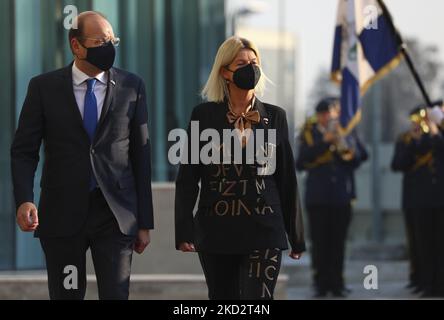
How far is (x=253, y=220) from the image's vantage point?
6.89 meters

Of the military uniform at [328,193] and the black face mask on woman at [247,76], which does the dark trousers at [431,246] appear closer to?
the military uniform at [328,193]

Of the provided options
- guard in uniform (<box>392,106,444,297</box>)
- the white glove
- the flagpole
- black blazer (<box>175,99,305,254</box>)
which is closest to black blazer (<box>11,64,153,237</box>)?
black blazer (<box>175,99,305,254</box>)

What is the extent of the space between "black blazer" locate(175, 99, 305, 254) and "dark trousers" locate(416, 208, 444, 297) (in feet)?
Answer: 24.3

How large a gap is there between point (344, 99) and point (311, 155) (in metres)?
1.33

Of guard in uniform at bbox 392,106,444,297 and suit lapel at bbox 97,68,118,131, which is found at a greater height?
suit lapel at bbox 97,68,118,131

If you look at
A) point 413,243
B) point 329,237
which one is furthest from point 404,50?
point 413,243

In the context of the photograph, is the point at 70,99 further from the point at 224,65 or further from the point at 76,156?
the point at 224,65

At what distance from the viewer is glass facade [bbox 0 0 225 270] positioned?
13.3m

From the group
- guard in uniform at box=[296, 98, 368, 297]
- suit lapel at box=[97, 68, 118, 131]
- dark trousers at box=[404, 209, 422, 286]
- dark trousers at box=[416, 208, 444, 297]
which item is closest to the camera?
suit lapel at box=[97, 68, 118, 131]

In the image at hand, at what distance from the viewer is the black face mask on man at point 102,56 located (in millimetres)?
6887

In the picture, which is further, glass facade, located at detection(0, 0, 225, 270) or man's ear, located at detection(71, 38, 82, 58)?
glass facade, located at detection(0, 0, 225, 270)

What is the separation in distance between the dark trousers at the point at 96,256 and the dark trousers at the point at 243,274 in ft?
1.41

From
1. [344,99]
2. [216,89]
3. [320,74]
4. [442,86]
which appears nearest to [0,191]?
[344,99]

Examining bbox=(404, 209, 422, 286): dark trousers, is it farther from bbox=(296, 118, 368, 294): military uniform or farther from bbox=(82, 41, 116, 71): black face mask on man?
bbox=(82, 41, 116, 71): black face mask on man
